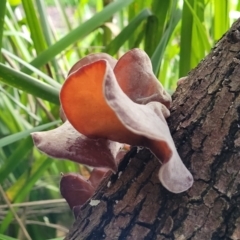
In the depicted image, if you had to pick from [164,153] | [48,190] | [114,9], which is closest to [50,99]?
[114,9]

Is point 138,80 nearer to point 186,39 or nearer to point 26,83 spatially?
point 26,83

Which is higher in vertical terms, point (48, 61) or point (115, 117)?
point (115, 117)

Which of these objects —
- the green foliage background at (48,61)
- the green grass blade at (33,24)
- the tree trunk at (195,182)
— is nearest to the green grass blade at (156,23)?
the green foliage background at (48,61)

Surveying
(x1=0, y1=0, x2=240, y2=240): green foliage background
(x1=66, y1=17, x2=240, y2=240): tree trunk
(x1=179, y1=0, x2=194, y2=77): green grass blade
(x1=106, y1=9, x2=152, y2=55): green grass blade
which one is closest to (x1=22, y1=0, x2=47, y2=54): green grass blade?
(x1=0, y1=0, x2=240, y2=240): green foliage background

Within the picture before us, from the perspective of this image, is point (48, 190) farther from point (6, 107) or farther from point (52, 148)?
point (52, 148)

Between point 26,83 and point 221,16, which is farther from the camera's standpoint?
point 221,16

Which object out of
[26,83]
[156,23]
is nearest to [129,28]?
[156,23]

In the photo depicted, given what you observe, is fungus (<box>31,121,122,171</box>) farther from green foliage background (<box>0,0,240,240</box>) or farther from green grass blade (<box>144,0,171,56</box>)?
green grass blade (<box>144,0,171,56</box>)
